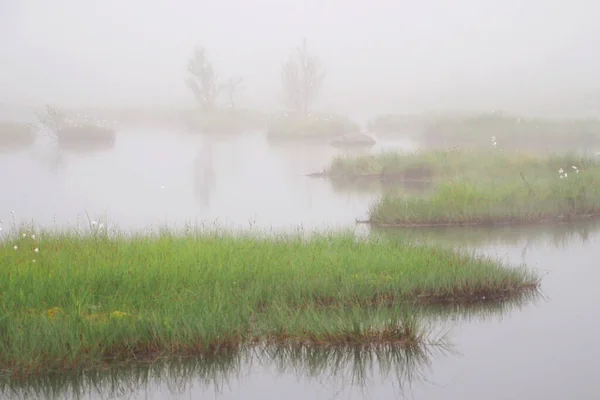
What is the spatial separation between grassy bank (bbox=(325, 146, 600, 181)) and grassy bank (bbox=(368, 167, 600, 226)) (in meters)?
3.29

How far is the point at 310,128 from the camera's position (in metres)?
42.4

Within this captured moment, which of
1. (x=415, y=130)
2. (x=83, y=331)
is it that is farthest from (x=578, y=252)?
(x=415, y=130)

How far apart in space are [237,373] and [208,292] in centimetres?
166

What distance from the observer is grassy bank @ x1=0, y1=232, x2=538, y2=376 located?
23.2 feet

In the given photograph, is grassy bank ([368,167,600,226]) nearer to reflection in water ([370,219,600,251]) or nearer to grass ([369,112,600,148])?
reflection in water ([370,219,600,251])

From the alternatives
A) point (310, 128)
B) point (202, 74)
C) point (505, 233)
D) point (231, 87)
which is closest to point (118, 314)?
point (505, 233)

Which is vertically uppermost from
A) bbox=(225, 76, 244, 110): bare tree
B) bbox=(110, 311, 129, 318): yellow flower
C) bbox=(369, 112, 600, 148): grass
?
bbox=(225, 76, 244, 110): bare tree

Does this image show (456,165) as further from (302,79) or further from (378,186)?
(302,79)

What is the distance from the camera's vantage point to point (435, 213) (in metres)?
14.4

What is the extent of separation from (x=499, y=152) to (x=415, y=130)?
2007cm

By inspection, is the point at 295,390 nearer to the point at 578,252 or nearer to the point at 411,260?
the point at 411,260

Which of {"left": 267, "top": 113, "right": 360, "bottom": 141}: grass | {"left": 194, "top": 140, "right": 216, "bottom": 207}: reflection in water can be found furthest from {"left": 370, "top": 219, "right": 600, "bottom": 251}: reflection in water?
{"left": 267, "top": 113, "right": 360, "bottom": 141}: grass

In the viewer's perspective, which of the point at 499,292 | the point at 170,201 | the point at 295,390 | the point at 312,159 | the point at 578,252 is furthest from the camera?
the point at 312,159

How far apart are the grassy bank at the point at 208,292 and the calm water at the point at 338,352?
0.28 m
